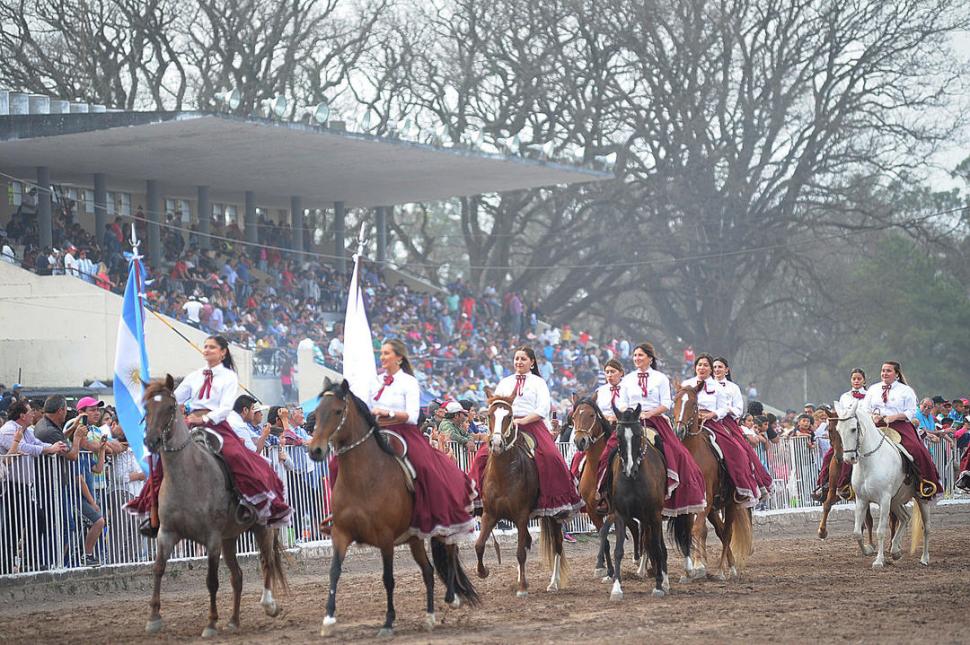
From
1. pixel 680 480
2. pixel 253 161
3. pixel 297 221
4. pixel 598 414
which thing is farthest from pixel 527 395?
pixel 297 221

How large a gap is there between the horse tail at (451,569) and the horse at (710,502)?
359cm

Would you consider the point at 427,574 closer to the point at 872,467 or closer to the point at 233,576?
the point at 233,576

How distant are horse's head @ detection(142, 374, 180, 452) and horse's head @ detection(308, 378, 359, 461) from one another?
147 cm

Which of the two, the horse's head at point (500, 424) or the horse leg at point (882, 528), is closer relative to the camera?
the horse's head at point (500, 424)

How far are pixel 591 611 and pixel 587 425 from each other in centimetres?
212

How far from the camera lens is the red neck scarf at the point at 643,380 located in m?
15.6

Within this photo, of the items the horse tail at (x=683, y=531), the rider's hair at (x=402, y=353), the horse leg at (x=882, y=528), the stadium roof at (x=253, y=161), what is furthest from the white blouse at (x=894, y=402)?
the stadium roof at (x=253, y=161)

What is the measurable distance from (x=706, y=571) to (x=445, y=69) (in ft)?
126

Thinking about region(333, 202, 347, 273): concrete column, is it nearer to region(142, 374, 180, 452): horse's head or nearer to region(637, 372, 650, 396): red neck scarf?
region(637, 372, 650, 396): red neck scarf

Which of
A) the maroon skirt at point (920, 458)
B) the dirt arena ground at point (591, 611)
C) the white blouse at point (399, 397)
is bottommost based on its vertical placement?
the dirt arena ground at point (591, 611)

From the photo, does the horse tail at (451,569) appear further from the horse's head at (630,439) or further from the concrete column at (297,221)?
the concrete column at (297,221)

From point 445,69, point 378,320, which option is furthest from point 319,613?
point 445,69

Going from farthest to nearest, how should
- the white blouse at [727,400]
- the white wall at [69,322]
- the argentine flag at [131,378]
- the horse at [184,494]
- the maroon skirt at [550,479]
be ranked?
the white wall at [69,322]
the white blouse at [727,400]
the argentine flag at [131,378]
the maroon skirt at [550,479]
the horse at [184,494]

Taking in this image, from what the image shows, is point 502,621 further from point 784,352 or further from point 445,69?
point 784,352
